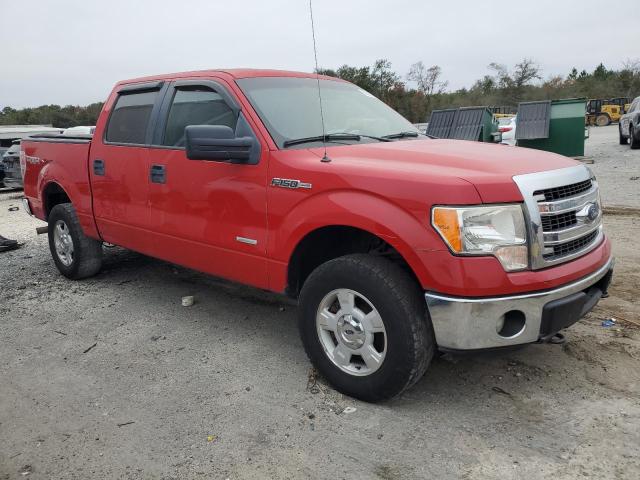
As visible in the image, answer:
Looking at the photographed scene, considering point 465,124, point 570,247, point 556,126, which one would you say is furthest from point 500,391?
point 556,126

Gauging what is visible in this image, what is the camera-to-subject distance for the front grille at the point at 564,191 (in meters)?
2.76

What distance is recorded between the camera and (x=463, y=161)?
9.68 ft

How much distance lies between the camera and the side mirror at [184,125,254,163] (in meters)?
3.23

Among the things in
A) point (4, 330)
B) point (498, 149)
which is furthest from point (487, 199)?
point (4, 330)

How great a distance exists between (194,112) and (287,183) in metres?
1.27

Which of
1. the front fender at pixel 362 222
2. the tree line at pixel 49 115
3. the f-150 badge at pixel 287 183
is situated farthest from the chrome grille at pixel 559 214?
the tree line at pixel 49 115

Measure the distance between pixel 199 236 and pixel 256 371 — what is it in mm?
1062

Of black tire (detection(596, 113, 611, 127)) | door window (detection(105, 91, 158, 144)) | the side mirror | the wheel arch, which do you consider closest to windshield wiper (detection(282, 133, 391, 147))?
the side mirror

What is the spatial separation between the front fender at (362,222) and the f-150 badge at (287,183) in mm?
91

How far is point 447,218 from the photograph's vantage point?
261 centimetres

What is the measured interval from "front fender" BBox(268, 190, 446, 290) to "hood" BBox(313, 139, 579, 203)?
214 mm

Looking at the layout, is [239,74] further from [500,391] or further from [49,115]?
[49,115]

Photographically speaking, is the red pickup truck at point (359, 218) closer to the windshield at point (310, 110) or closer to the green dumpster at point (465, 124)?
the windshield at point (310, 110)

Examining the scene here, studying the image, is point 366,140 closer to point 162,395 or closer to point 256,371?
point 256,371
